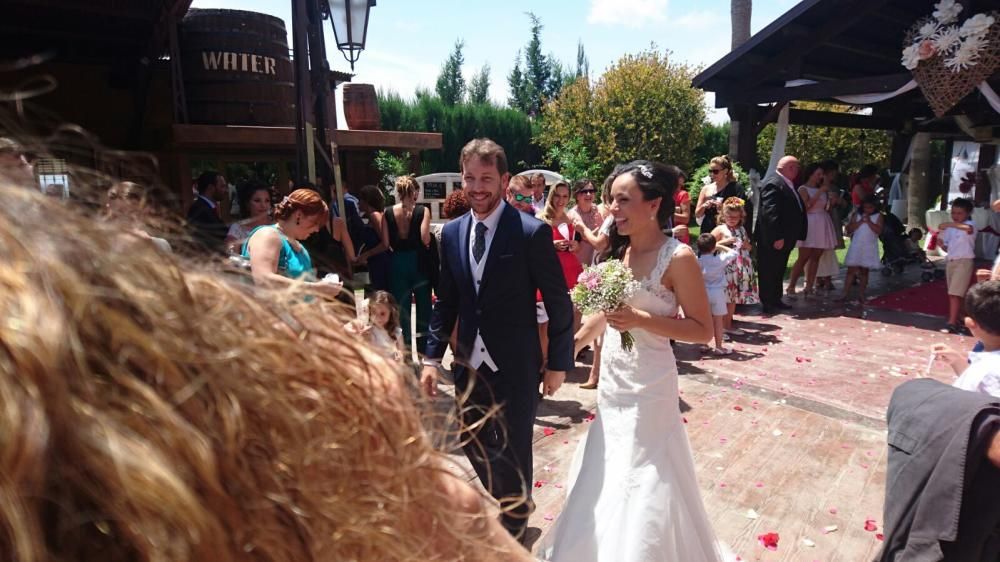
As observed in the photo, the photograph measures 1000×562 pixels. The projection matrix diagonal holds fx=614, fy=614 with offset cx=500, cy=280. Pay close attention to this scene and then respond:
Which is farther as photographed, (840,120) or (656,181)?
(840,120)

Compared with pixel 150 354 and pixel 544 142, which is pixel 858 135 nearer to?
pixel 544 142

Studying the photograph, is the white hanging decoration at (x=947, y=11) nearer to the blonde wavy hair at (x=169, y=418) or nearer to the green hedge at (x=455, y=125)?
the blonde wavy hair at (x=169, y=418)

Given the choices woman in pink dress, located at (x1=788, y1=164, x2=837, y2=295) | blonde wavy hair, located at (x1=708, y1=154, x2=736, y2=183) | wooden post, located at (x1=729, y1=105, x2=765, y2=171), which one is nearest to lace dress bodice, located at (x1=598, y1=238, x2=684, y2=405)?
blonde wavy hair, located at (x1=708, y1=154, x2=736, y2=183)

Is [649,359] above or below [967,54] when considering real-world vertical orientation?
below

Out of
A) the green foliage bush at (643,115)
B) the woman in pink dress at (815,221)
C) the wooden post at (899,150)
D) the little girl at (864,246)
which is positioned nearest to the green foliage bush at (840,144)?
the green foliage bush at (643,115)

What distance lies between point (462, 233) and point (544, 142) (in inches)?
1097

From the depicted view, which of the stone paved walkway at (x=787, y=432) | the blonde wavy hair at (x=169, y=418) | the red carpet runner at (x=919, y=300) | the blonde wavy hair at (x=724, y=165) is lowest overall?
the stone paved walkway at (x=787, y=432)

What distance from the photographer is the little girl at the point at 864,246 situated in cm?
944

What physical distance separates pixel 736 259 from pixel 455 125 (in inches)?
1032

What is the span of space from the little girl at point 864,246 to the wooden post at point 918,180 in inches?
304

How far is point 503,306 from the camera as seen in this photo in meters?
3.00

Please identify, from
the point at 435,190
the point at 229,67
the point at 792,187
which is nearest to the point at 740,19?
the point at 792,187

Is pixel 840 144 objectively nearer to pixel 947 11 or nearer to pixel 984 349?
pixel 947 11

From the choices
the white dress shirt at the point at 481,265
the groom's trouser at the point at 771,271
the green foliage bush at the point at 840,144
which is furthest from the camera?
the green foliage bush at the point at 840,144
